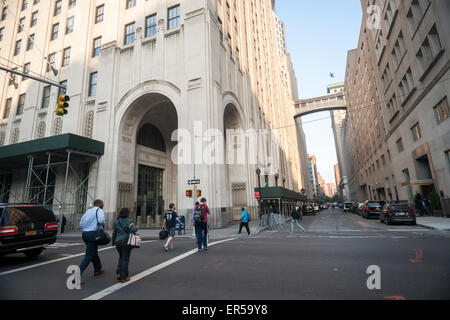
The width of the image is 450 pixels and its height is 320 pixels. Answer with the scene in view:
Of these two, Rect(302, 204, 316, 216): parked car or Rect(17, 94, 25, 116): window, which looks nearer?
Rect(17, 94, 25, 116): window

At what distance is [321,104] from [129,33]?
228 feet

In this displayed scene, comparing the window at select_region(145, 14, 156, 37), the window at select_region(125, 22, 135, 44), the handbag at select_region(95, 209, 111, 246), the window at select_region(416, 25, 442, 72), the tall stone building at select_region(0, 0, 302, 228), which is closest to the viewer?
the handbag at select_region(95, 209, 111, 246)

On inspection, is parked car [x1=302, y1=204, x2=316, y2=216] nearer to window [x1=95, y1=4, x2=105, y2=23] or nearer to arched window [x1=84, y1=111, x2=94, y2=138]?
arched window [x1=84, y1=111, x2=94, y2=138]

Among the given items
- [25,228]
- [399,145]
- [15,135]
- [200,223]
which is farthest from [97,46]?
[399,145]

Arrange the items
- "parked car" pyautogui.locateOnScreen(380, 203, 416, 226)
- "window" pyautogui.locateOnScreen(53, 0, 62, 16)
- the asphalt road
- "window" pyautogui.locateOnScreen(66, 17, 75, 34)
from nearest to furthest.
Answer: the asphalt road < "parked car" pyautogui.locateOnScreen(380, 203, 416, 226) < "window" pyautogui.locateOnScreen(66, 17, 75, 34) < "window" pyautogui.locateOnScreen(53, 0, 62, 16)

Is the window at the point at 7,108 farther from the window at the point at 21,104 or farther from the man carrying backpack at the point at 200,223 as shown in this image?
the man carrying backpack at the point at 200,223

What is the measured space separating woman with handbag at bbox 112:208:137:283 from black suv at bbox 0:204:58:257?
4.41 metres

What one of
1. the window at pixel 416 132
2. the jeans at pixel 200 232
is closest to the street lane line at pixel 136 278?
the jeans at pixel 200 232

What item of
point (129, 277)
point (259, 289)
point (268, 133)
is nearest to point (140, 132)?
point (268, 133)

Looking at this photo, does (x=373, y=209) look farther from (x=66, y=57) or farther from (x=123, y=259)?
(x=66, y=57)

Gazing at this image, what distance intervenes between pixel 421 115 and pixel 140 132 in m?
27.7

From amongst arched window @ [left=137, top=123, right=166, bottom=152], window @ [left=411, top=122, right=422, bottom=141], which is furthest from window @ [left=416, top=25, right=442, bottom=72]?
arched window @ [left=137, top=123, right=166, bottom=152]

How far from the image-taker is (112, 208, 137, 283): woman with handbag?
17.1 ft

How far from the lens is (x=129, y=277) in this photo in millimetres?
5492
